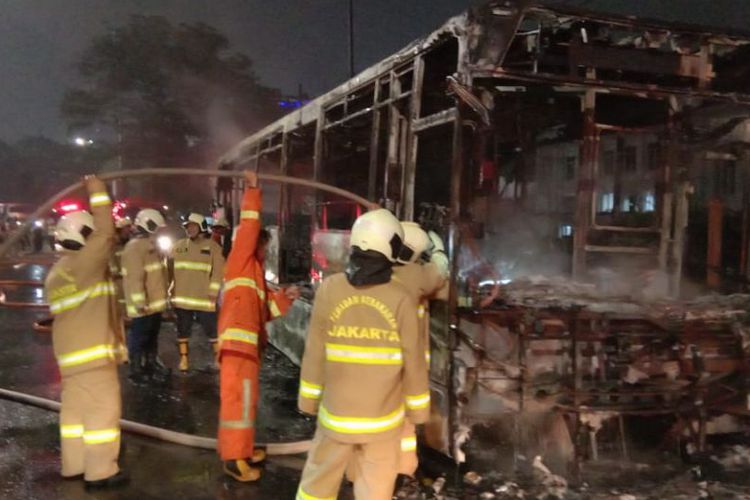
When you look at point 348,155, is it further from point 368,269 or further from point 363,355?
point 363,355

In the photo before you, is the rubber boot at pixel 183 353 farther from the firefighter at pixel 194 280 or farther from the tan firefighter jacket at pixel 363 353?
the tan firefighter jacket at pixel 363 353

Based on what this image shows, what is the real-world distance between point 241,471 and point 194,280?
11.0ft

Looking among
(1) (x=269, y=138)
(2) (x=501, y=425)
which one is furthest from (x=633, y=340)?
(1) (x=269, y=138)

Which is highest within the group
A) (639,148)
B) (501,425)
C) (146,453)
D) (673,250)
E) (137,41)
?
(137,41)

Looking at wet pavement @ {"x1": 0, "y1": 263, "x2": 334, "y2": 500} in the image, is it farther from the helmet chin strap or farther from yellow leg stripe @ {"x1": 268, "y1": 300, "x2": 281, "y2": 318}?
the helmet chin strap

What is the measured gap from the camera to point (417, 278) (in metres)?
4.11

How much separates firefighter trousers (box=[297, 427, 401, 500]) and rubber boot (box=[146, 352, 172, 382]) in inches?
167

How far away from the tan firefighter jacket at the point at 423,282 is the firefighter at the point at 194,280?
3.56m

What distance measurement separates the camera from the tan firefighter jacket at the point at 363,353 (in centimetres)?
308

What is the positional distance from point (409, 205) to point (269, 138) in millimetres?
5153

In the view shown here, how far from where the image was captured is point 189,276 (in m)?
7.21

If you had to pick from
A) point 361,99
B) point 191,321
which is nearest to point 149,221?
point 191,321

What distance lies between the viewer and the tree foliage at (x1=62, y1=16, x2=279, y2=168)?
27.5 m

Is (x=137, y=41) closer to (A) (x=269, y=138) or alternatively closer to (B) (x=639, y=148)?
(A) (x=269, y=138)
